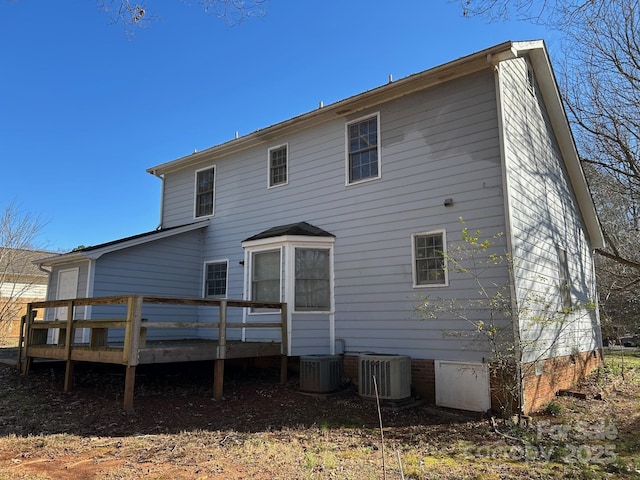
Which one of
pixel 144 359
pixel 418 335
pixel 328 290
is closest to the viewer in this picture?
pixel 144 359

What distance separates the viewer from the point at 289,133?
11414 mm

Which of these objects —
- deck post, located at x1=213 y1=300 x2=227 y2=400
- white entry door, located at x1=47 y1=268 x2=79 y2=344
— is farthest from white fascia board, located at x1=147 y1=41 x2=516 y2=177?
deck post, located at x1=213 y1=300 x2=227 y2=400

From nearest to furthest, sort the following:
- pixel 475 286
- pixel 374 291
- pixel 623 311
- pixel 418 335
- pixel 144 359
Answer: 1. pixel 144 359
2. pixel 475 286
3. pixel 418 335
4. pixel 374 291
5. pixel 623 311

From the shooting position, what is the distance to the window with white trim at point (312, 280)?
992 cm

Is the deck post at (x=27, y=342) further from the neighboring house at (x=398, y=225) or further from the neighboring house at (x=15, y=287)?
the neighboring house at (x=15, y=287)

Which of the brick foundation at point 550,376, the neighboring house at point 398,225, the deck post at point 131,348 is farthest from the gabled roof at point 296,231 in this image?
the brick foundation at point 550,376

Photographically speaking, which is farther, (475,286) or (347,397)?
(347,397)

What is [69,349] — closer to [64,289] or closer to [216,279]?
[64,289]

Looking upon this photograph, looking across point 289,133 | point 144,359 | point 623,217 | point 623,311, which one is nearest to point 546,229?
point 289,133

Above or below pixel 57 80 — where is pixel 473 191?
below

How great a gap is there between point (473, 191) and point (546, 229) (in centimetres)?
278

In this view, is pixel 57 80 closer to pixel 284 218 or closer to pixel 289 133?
pixel 289 133

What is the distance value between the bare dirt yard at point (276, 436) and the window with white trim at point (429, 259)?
236 cm

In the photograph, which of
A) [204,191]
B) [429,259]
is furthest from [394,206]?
[204,191]
